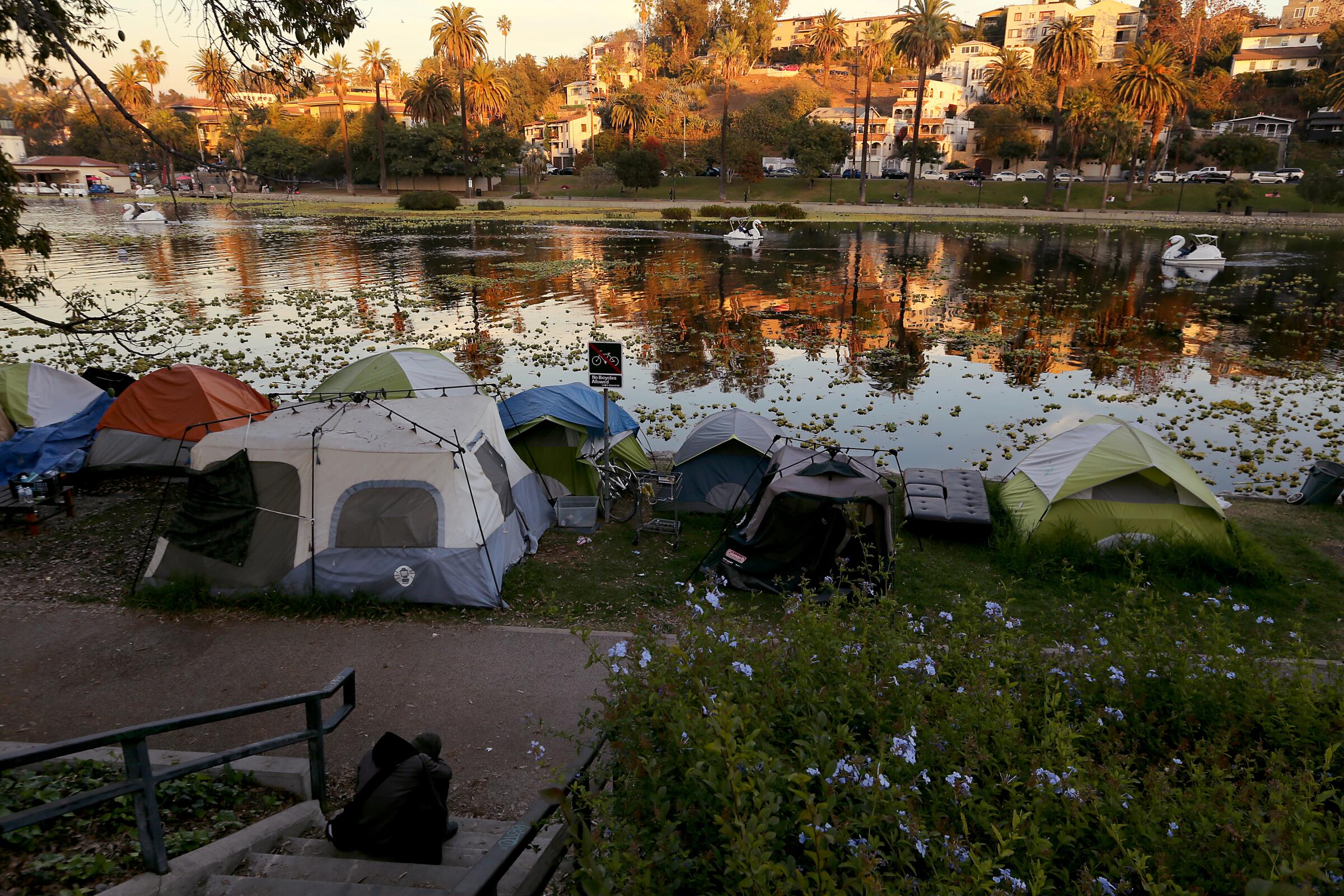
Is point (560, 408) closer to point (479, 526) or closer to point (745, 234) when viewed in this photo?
point (479, 526)

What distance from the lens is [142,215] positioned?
202 feet

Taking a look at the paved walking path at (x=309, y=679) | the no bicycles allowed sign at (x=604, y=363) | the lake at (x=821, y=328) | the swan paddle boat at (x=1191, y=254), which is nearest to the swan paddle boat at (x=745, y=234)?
the lake at (x=821, y=328)

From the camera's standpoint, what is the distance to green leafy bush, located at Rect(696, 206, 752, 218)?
230 feet

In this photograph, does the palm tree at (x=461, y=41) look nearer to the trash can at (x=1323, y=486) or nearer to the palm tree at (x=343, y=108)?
the palm tree at (x=343, y=108)

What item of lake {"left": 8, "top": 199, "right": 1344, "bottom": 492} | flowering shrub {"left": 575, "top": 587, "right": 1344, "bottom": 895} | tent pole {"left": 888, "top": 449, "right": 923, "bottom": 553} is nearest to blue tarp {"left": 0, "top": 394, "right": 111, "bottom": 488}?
lake {"left": 8, "top": 199, "right": 1344, "bottom": 492}

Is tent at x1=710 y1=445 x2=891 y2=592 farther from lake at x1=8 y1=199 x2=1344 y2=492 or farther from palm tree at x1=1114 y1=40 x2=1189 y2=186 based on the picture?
palm tree at x1=1114 y1=40 x2=1189 y2=186

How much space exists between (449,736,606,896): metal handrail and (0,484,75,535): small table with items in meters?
11.1

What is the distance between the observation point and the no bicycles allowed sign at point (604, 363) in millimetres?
11320

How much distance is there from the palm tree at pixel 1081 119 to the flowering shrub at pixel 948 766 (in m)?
82.9

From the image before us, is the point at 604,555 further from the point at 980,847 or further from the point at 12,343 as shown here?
the point at 12,343

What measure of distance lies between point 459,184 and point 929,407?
9012cm

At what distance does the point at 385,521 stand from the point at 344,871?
17.2ft

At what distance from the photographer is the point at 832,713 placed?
14.1 ft

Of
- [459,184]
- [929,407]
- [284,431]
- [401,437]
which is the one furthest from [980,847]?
[459,184]
